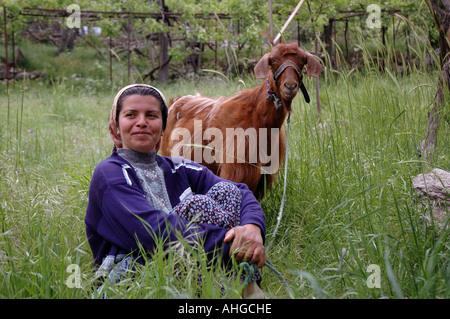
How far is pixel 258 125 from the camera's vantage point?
3.39 m

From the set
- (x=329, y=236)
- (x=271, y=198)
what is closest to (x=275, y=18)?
(x=271, y=198)

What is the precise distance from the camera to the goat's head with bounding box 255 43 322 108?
308 centimetres

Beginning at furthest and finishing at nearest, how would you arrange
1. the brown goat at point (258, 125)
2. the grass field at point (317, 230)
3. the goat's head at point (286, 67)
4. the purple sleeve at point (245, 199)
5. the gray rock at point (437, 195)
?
1. the brown goat at point (258, 125)
2. the goat's head at point (286, 67)
3. the gray rock at point (437, 195)
4. the purple sleeve at point (245, 199)
5. the grass field at point (317, 230)

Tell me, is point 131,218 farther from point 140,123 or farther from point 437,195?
point 437,195

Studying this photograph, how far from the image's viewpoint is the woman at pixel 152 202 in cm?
193

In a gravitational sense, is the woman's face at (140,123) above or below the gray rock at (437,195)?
above

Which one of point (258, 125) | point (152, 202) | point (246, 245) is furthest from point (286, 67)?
point (246, 245)

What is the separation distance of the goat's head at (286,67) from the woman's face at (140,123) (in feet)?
3.74

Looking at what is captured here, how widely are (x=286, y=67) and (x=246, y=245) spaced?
1.70 metres

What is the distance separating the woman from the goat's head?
1.03 meters

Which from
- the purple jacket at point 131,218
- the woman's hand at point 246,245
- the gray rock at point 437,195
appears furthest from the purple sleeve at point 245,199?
the gray rock at point 437,195

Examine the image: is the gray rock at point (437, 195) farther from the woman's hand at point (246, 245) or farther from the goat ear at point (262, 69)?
the goat ear at point (262, 69)
